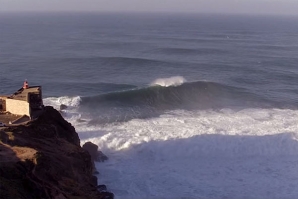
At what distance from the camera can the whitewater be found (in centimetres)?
2120

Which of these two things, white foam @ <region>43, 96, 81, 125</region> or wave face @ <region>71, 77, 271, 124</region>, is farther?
wave face @ <region>71, 77, 271, 124</region>

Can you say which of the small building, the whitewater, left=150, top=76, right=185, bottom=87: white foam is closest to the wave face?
left=150, top=76, right=185, bottom=87: white foam

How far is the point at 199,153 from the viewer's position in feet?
84.1

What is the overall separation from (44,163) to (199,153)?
38.8 feet

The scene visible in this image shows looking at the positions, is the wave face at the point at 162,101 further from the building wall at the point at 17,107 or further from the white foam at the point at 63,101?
the building wall at the point at 17,107

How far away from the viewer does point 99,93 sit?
125 feet

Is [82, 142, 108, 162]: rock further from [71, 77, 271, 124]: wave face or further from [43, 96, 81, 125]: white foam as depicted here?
[43, 96, 81, 125]: white foam

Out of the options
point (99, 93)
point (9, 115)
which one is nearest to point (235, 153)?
point (9, 115)

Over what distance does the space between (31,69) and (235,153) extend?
94.5 ft

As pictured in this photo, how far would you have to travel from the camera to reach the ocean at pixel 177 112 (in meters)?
22.1

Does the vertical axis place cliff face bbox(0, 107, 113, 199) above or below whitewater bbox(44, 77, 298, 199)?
above

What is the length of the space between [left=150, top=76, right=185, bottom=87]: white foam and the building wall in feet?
66.3

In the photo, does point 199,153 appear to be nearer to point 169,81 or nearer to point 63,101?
point 63,101

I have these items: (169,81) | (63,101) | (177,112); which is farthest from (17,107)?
(169,81)
